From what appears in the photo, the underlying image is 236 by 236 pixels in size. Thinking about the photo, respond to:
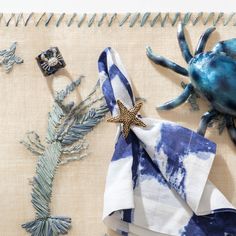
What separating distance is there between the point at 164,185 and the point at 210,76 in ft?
0.50

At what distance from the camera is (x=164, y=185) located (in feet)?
2.26

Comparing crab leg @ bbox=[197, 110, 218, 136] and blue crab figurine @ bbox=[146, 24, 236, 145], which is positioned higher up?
blue crab figurine @ bbox=[146, 24, 236, 145]

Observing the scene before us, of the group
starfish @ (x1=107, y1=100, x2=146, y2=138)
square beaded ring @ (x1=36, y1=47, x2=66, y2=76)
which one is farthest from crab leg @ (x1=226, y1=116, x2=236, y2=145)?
square beaded ring @ (x1=36, y1=47, x2=66, y2=76)

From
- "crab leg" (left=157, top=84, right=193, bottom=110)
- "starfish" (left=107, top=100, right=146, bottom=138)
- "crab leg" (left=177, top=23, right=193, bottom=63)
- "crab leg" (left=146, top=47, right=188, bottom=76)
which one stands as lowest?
"starfish" (left=107, top=100, right=146, bottom=138)

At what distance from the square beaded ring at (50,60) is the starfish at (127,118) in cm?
10

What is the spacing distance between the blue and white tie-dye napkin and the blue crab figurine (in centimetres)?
4

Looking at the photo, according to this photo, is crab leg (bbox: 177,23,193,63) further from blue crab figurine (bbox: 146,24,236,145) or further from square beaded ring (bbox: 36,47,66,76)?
square beaded ring (bbox: 36,47,66,76)

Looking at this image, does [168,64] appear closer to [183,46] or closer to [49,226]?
[183,46]

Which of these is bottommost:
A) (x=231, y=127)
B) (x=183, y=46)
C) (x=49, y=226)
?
(x=49, y=226)

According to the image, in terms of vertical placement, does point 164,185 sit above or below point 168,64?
below

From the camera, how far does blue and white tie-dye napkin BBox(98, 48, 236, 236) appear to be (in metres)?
0.67

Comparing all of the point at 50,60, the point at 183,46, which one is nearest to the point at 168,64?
the point at 183,46

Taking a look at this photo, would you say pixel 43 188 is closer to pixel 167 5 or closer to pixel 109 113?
pixel 109 113

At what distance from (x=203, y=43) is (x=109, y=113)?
0.52 feet
